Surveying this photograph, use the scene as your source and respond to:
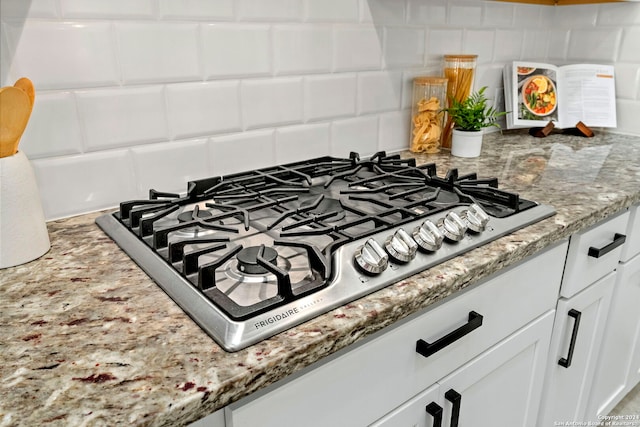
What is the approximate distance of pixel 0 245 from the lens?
2.60ft

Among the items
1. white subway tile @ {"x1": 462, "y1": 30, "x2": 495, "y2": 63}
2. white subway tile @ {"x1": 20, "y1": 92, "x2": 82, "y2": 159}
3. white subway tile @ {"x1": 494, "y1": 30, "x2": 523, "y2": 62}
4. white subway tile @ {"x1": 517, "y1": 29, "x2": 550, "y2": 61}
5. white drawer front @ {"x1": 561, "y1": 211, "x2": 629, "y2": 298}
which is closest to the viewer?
white subway tile @ {"x1": 20, "y1": 92, "x2": 82, "y2": 159}

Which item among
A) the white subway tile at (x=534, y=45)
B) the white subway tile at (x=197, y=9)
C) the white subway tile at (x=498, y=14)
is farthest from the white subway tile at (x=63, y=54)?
the white subway tile at (x=534, y=45)

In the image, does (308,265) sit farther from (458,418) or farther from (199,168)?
(199,168)

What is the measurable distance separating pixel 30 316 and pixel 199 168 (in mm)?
597

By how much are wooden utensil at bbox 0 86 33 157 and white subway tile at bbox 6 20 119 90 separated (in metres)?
0.19

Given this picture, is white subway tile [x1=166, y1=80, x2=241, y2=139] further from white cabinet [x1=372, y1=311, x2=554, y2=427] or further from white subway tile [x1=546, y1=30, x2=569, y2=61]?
white subway tile [x1=546, y1=30, x2=569, y2=61]

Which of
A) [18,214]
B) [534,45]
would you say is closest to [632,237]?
[534,45]

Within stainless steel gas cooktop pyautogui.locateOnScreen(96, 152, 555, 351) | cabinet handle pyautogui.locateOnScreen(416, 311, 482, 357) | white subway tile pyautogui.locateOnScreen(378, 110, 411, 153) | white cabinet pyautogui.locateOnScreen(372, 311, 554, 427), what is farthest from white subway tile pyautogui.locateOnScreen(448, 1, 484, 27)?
cabinet handle pyautogui.locateOnScreen(416, 311, 482, 357)

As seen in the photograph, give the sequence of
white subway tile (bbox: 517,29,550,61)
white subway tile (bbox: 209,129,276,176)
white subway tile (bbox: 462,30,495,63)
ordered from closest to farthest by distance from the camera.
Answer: white subway tile (bbox: 209,129,276,176) < white subway tile (bbox: 462,30,495,63) < white subway tile (bbox: 517,29,550,61)

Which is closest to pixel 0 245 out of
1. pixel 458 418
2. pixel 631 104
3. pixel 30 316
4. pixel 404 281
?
pixel 30 316

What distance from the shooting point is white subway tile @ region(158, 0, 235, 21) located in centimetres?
106

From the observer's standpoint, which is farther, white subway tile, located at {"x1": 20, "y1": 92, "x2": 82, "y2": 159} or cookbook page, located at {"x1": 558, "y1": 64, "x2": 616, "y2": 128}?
cookbook page, located at {"x1": 558, "y1": 64, "x2": 616, "y2": 128}

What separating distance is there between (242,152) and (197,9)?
1.15ft

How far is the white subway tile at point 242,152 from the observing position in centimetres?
122
